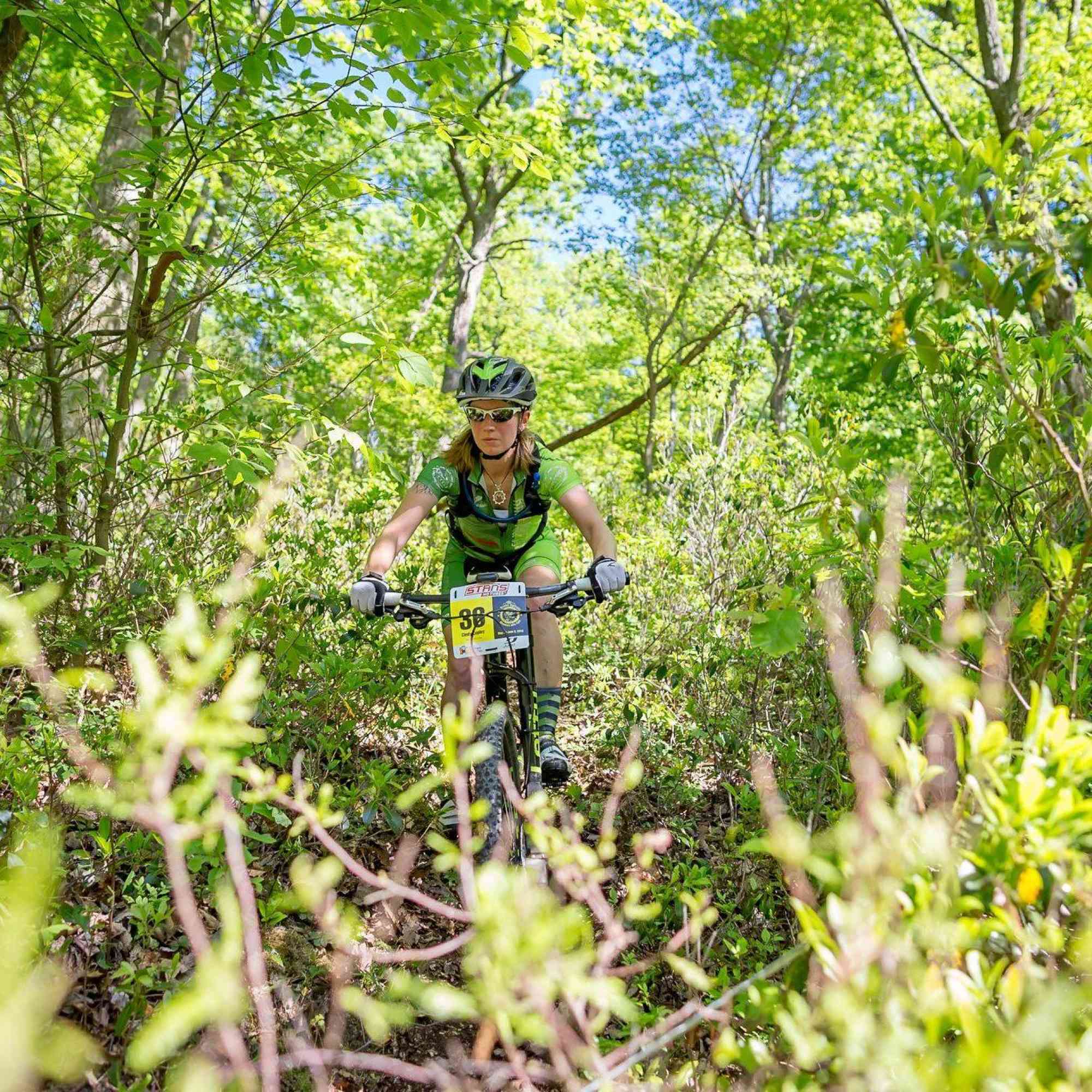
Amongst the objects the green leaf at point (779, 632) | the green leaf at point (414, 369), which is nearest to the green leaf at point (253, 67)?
the green leaf at point (414, 369)

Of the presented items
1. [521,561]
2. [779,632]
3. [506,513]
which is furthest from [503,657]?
[779,632]

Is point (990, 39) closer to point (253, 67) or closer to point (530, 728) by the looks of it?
point (253, 67)

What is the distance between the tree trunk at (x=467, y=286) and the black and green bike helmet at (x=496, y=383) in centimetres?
977

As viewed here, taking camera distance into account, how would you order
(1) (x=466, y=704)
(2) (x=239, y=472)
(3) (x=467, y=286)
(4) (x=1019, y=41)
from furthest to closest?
1. (3) (x=467, y=286)
2. (4) (x=1019, y=41)
3. (2) (x=239, y=472)
4. (1) (x=466, y=704)

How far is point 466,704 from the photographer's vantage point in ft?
4.80

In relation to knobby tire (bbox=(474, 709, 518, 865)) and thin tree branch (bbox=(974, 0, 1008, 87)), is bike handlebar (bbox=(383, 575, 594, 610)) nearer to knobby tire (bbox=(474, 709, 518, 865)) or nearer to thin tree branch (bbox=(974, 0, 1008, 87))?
knobby tire (bbox=(474, 709, 518, 865))

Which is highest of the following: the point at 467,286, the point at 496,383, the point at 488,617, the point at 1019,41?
the point at 1019,41

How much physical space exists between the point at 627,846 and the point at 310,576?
2.28 meters

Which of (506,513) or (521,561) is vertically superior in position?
(506,513)

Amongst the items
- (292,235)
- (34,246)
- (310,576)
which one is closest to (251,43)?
(292,235)

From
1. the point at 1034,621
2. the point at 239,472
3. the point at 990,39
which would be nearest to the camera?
the point at 1034,621

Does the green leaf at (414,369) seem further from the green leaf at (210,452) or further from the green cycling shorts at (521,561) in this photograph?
the green cycling shorts at (521,561)

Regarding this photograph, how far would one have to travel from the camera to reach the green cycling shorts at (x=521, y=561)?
407cm

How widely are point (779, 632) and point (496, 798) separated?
1.43 meters
